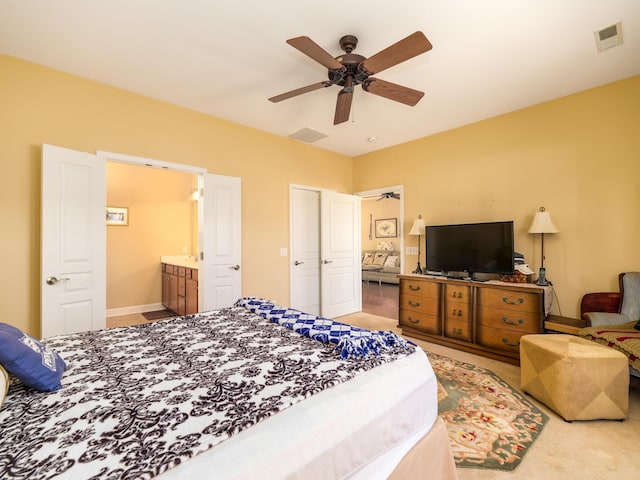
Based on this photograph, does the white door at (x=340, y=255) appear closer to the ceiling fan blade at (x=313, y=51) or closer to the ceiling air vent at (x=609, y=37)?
the ceiling fan blade at (x=313, y=51)

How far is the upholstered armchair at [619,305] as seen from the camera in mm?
2598

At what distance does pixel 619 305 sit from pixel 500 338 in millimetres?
1032

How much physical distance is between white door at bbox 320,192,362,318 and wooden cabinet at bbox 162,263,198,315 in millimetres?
1885

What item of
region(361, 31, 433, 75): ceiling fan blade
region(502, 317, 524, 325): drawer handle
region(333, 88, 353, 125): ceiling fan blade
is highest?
region(361, 31, 433, 75): ceiling fan blade

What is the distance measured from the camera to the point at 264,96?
10.4 feet

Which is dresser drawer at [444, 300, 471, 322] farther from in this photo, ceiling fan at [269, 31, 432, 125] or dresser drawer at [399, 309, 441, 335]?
ceiling fan at [269, 31, 432, 125]

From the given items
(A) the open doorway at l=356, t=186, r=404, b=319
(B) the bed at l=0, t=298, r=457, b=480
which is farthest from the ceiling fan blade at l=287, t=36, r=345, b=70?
(A) the open doorway at l=356, t=186, r=404, b=319

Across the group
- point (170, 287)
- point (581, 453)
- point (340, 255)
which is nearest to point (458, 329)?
Result: point (581, 453)

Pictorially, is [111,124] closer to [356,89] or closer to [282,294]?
[356,89]

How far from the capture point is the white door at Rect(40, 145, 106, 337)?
249 centimetres

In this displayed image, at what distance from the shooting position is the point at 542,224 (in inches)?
124

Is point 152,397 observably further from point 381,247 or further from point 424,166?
point 381,247

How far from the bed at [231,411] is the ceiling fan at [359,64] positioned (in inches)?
67.8

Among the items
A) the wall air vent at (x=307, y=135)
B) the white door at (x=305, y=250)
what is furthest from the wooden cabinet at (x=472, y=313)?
the wall air vent at (x=307, y=135)
